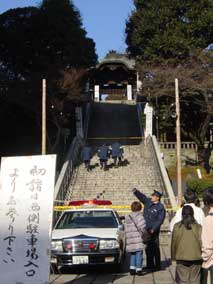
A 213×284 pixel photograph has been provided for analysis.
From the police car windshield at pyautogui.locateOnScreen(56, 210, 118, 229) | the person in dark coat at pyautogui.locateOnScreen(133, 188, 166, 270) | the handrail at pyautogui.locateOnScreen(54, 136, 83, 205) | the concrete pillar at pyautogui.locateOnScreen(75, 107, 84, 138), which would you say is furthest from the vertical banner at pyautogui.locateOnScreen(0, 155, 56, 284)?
the concrete pillar at pyautogui.locateOnScreen(75, 107, 84, 138)

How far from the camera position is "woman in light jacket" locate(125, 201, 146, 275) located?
12.0 m

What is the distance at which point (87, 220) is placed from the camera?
13.7 metres

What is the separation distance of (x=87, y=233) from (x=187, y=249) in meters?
4.78

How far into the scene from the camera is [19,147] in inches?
1444

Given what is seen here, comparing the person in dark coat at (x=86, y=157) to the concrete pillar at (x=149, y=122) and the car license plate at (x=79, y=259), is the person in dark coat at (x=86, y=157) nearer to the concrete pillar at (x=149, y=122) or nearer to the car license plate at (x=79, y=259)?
the concrete pillar at (x=149, y=122)

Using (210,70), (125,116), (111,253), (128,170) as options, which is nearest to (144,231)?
(111,253)

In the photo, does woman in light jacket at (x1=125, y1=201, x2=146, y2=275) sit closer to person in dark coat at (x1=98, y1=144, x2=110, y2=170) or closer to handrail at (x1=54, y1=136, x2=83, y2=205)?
handrail at (x1=54, y1=136, x2=83, y2=205)

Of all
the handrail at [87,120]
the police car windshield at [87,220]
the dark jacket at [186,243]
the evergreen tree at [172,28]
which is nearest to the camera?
the dark jacket at [186,243]

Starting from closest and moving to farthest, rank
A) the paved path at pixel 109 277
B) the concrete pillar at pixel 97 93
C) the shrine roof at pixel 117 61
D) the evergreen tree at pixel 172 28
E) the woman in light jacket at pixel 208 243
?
the woman in light jacket at pixel 208 243, the paved path at pixel 109 277, the evergreen tree at pixel 172 28, the concrete pillar at pixel 97 93, the shrine roof at pixel 117 61

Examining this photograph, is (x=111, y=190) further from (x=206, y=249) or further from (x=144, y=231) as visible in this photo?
(x=206, y=249)

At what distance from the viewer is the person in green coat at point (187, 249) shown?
8.03 meters

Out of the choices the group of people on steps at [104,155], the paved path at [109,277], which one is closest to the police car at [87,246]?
the paved path at [109,277]

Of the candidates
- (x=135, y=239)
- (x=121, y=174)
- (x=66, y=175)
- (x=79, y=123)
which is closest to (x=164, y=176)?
(x=121, y=174)

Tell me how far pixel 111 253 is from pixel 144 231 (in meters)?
0.84
